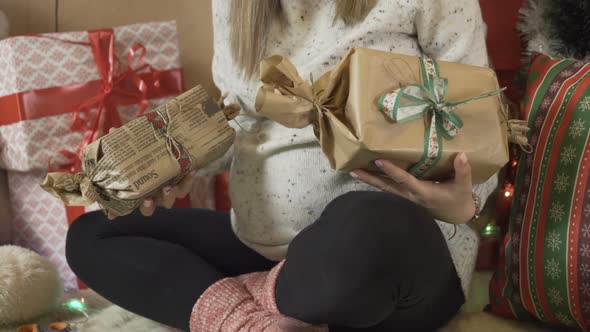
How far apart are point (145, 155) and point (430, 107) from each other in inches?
13.6

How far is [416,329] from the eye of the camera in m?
0.78

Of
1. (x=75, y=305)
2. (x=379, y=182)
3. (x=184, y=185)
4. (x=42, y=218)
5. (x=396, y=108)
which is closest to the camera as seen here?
(x=396, y=108)

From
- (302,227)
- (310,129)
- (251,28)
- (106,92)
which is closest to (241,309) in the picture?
(302,227)

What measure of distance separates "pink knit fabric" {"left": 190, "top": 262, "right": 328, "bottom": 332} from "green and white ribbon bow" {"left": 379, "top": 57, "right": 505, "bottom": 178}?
25cm

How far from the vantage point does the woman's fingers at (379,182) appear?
72 cm

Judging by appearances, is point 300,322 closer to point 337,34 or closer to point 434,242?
point 434,242

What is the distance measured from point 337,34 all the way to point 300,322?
39 centimetres

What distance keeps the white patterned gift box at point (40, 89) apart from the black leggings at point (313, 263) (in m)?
0.23

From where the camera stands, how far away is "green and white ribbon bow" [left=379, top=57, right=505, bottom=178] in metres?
0.63

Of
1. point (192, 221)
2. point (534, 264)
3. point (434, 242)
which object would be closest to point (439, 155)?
point (434, 242)

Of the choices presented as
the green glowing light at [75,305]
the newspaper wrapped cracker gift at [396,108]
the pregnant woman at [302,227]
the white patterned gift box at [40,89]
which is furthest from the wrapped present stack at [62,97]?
the newspaper wrapped cracker gift at [396,108]

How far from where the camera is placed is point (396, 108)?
0.63m

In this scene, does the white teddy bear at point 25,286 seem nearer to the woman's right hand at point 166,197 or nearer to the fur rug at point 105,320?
the fur rug at point 105,320

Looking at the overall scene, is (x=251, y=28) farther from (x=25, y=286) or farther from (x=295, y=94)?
(x=25, y=286)
